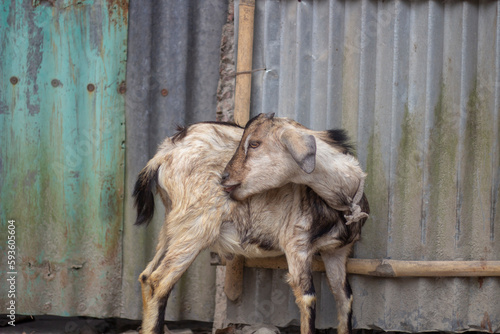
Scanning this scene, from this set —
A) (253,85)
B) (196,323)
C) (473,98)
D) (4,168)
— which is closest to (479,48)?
(473,98)

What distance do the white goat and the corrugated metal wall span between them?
0.53m

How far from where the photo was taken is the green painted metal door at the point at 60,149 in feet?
13.8

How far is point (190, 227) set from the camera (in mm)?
3346

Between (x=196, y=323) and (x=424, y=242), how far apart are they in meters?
2.01

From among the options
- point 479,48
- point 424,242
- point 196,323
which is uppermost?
point 479,48

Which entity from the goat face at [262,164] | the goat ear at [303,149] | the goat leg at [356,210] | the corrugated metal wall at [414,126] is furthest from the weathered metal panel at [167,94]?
the goat leg at [356,210]

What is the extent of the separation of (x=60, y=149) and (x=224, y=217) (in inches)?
64.0

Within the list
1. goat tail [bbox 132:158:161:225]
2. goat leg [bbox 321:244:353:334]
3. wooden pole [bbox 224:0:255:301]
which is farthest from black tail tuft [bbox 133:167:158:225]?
goat leg [bbox 321:244:353:334]

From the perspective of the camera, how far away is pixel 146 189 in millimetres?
3645

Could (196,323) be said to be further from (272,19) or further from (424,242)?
(272,19)

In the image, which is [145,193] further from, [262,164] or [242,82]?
[242,82]

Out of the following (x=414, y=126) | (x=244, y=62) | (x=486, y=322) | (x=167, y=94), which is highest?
(x=244, y=62)

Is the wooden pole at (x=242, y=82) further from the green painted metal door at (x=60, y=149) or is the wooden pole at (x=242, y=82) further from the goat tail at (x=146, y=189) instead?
the green painted metal door at (x=60, y=149)

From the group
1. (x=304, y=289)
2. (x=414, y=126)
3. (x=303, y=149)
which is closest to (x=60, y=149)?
(x=303, y=149)
